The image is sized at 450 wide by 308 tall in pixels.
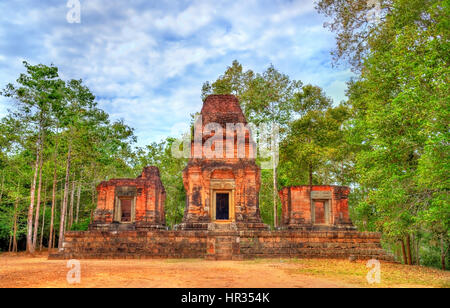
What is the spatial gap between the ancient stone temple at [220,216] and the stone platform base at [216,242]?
37mm

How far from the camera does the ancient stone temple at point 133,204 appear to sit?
17453 millimetres

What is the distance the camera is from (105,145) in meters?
24.3

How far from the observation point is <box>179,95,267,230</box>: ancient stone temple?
1568 centimetres

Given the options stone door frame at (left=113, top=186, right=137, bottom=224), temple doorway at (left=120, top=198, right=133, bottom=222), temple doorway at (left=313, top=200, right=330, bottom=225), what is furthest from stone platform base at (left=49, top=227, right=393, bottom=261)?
temple doorway at (left=120, top=198, right=133, bottom=222)

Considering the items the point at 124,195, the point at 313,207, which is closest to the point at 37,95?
the point at 124,195

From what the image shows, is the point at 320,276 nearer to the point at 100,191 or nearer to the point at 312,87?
the point at 100,191

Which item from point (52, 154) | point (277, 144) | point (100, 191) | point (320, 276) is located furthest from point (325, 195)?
point (52, 154)

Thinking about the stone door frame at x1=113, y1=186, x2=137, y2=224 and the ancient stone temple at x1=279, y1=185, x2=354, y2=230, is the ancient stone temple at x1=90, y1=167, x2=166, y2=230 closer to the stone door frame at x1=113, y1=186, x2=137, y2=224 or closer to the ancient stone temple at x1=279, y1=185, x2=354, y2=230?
the stone door frame at x1=113, y1=186, x2=137, y2=224

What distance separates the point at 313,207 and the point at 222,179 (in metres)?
5.25

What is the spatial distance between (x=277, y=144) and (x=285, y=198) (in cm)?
618

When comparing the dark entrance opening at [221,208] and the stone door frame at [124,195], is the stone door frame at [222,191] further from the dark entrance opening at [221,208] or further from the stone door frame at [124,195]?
the stone door frame at [124,195]

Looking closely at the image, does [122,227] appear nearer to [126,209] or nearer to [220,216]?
[126,209]

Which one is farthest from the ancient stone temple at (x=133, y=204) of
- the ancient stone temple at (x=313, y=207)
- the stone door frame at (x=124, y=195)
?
the ancient stone temple at (x=313, y=207)
